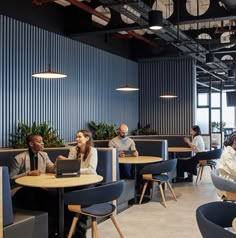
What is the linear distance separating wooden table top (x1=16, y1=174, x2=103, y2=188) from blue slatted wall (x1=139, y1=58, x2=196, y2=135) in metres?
7.47

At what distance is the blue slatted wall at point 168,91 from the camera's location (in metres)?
11.6

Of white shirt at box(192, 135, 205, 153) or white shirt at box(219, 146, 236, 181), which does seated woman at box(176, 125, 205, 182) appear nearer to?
white shirt at box(192, 135, 205, 153)

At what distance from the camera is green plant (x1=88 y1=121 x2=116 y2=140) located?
9469 mm

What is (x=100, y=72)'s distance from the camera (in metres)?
9.98

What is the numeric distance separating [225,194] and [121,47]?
7.62 meters

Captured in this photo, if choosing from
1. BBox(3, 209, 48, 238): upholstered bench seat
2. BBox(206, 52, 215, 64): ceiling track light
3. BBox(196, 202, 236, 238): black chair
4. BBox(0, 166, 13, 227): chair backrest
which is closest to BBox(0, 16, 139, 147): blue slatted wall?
BBox(206, 52, 215, 64): ceiling track light

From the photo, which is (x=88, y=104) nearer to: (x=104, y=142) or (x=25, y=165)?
(x=104, y=142)

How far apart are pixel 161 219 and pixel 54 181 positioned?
2.19 metres

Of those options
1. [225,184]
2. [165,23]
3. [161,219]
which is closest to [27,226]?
[225,184]

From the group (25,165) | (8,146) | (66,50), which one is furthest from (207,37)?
(25,165)

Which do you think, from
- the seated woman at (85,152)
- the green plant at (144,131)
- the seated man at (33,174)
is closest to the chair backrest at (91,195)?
the seated man at (33,174)

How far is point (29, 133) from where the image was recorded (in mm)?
7055

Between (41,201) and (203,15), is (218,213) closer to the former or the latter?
(41,201)

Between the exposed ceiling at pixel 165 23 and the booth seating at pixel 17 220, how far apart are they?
3285 mm
